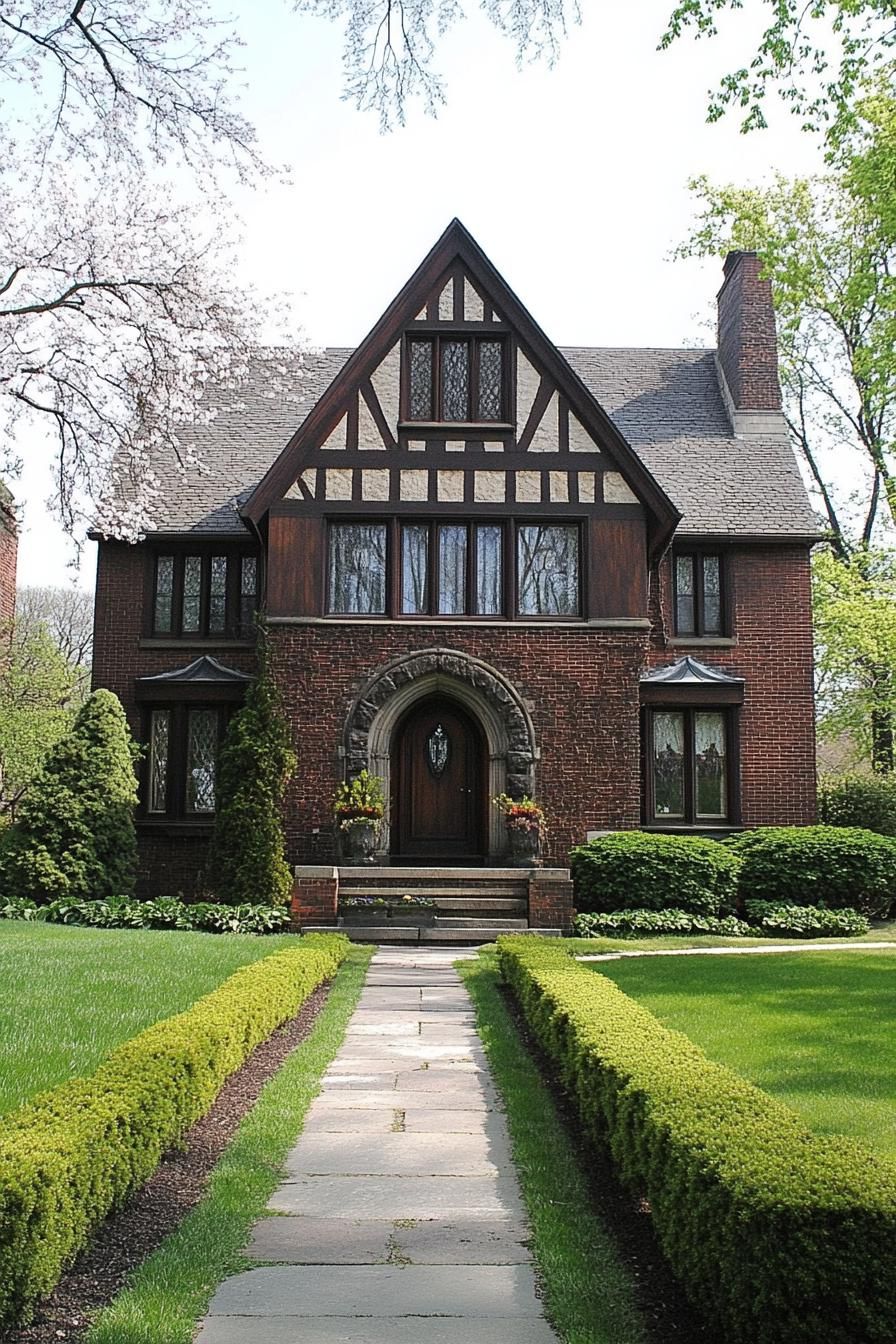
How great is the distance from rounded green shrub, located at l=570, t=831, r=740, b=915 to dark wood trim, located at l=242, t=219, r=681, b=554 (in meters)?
4.68

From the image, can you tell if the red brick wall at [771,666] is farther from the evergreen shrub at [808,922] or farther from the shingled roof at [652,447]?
the evergreen shrub at [808,922]

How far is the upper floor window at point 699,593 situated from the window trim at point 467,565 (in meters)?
3.31

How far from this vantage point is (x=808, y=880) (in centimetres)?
1867

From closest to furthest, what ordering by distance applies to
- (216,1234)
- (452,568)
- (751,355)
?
1. (216,1234)
2. (452,568)
3. (751,355)

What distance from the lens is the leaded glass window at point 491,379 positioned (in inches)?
774

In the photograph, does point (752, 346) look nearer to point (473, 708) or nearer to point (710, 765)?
point (710, 765)

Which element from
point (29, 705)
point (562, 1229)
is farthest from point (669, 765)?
point (562, 1229)

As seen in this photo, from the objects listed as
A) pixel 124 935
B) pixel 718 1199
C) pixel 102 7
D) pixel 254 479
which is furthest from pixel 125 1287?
pixel 254 479

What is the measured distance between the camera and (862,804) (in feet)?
72.6

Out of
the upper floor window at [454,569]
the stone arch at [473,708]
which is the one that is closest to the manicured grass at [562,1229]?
the stone arch at [473,708]

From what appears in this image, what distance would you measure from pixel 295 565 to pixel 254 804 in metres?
3.50

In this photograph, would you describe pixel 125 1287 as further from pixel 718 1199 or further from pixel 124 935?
pixel 124 935

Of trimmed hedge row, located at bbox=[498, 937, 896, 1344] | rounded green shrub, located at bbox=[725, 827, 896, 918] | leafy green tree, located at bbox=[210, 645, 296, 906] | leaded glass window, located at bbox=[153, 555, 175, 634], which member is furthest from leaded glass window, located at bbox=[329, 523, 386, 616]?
trimmed hedge row, located at bbox=[498, 937, 896, 1344]

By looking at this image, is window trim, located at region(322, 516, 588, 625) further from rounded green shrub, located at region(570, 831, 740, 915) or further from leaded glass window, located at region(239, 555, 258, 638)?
rounded green shrub, located at region(570, 831, 740, 915)
